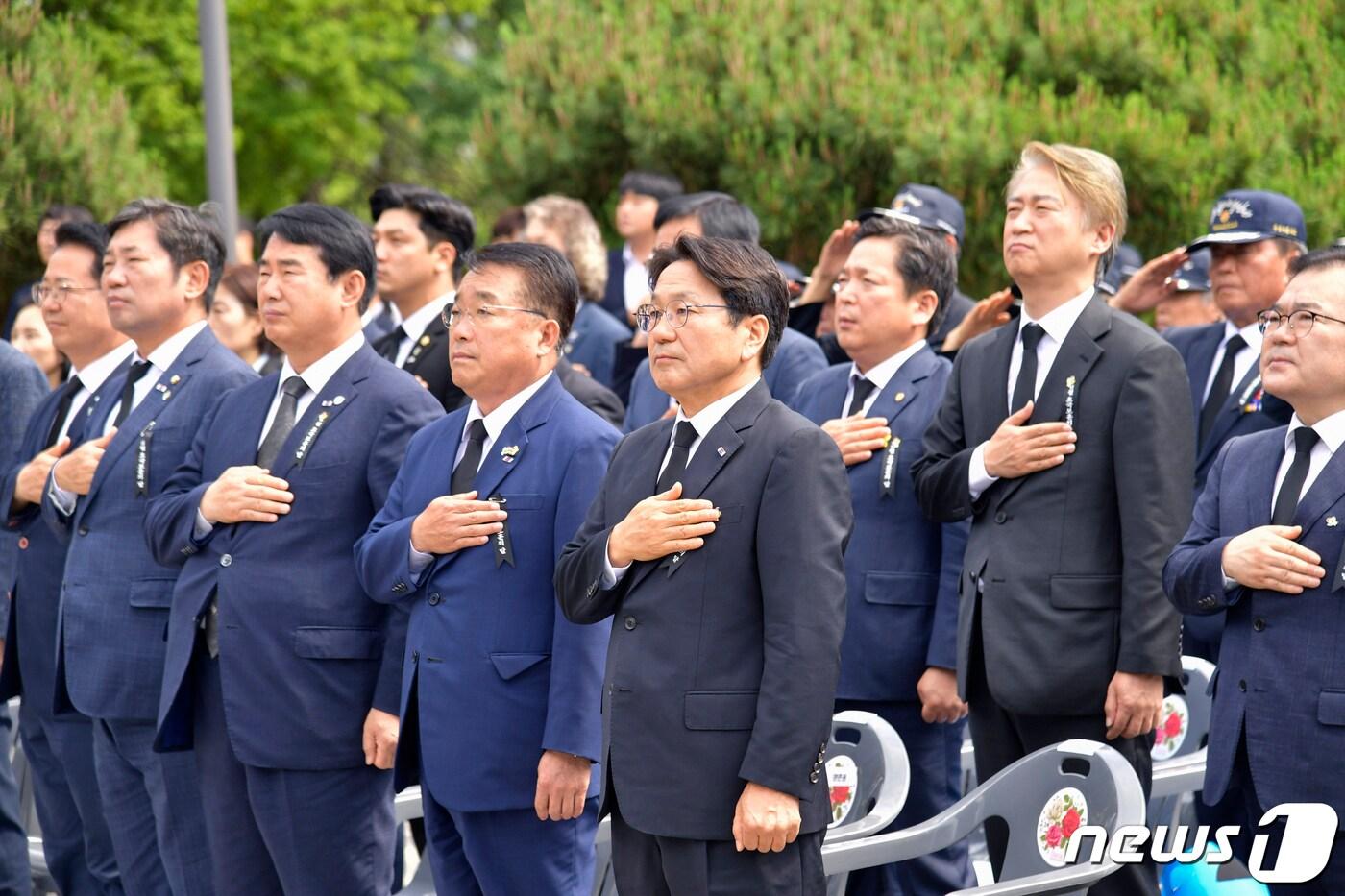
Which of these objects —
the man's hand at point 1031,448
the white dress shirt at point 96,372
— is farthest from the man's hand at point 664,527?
the white dress shirt at point 96,372

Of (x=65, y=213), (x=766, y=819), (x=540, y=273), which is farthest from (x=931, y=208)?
(x=65, y=213)

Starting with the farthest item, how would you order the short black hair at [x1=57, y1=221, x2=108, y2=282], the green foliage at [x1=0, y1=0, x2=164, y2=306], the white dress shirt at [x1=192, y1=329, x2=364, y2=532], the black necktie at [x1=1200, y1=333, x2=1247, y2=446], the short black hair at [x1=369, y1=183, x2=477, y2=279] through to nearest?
the green foliage at [x1=0, y1=0, x2=164, y2=306] → the short black hair at [x1=369, y1=183, x2=477, y2=279] → the black necktie at [x1=1200, y1=333, x2=1247, y2=446] → the short black hair at [x1=57, y1=221, x2=108, y2=282] → the white dress shirt at [x1=192, y1=329, x2=364, y2=532]

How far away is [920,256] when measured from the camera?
5.48 meters

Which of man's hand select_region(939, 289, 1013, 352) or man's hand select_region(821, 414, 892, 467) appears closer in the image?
man's hand select_region(821, 414, 892, 467)

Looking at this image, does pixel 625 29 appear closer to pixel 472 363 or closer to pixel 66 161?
pixel 66 161

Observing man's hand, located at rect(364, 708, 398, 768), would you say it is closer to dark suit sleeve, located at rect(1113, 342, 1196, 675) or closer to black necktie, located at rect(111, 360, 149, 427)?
black necktie, located at rect(111, 360, 149, 427)

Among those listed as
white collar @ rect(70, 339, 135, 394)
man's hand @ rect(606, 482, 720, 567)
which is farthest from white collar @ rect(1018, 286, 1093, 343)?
white collar @ rect(70, 339, 135, 394)

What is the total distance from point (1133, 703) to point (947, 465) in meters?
0.83

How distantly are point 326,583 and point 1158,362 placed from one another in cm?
230

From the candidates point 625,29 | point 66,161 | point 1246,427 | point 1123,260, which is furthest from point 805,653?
point 625,29

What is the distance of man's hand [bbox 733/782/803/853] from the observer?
11.4ft

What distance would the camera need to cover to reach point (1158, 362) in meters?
4.56

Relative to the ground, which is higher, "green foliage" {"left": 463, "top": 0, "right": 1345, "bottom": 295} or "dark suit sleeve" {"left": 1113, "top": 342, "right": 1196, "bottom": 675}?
"green foliage" {"left": 463, "top": 0, "right": 1345, "bottom": 295}

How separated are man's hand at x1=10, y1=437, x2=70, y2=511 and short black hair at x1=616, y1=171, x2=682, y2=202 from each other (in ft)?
14.2
